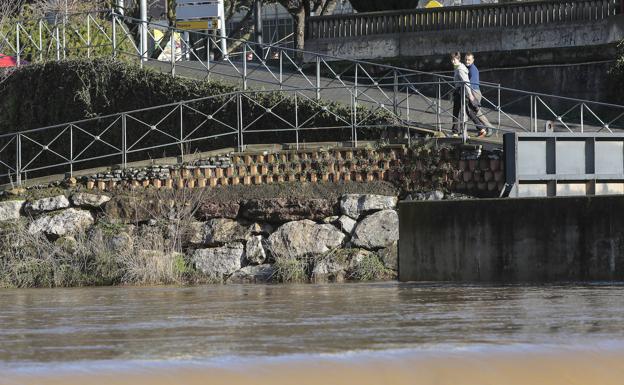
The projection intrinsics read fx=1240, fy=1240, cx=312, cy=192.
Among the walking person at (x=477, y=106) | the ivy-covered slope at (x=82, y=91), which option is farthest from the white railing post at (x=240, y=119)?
the walking person at (x=477, y=106)

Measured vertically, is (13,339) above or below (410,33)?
below

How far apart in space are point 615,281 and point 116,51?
1404cm

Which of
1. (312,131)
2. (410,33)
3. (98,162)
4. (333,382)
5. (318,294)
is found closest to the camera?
(333,382)

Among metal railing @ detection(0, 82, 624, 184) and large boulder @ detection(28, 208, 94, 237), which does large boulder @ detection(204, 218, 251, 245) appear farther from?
large boulder @ detection(28, 208, 94, 237)

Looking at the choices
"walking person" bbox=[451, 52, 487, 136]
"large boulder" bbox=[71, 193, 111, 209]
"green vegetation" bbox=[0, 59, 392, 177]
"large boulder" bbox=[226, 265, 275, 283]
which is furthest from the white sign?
"large boulder" bbox=[226, 265, 275, 283]

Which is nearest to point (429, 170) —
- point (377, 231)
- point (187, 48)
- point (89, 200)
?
point (377, 231)

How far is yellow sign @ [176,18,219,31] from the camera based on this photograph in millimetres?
34875

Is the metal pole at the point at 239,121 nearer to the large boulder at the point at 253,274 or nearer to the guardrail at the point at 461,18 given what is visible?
the large boulder at the point at 253,274

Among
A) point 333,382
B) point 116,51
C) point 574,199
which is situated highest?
point 116,51

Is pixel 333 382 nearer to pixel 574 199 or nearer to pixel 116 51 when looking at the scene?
pixel 574 199

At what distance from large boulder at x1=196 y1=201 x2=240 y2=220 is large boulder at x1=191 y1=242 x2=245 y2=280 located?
63 cm

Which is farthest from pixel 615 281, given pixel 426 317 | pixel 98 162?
pixel 98 162

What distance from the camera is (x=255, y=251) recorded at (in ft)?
67.2

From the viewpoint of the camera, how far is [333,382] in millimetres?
8438
